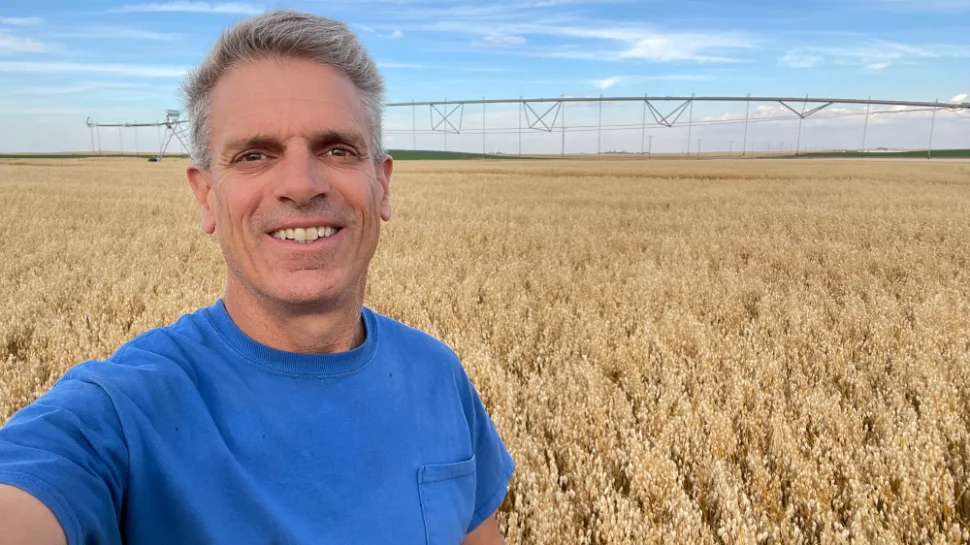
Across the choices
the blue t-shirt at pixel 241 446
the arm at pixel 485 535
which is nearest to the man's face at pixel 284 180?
the blue t-shirt at pixel 241 446

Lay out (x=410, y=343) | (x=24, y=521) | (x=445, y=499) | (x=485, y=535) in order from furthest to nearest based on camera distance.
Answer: (x=485, y=535), (x=410, y=343), (x=445, y=499), (x=24, y=521)

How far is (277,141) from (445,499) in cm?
88

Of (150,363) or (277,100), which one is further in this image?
(277,100)

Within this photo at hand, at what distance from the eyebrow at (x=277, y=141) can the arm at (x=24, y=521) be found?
76 centimetres

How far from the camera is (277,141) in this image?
131 centimetres

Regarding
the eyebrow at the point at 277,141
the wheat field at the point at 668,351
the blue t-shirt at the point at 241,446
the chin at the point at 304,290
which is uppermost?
the eyebrow at the point at 277,141

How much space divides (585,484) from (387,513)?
5.32 ft

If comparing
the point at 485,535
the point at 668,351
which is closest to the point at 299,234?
the point at 485,535

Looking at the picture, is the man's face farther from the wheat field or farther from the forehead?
the wheat field

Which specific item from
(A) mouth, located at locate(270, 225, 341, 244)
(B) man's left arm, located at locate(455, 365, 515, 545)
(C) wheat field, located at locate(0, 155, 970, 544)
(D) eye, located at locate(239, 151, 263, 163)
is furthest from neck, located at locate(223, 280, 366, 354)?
(C) wheat field, located at locate(0, 155, 970, 544)

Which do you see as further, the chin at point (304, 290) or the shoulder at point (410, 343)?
the shoulder at point (410, 343)

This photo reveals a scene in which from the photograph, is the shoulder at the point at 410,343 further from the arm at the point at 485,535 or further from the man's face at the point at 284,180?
the arm at the point at 485,535

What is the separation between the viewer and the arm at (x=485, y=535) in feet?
5.63

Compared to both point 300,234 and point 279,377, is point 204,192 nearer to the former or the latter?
point 300,234
